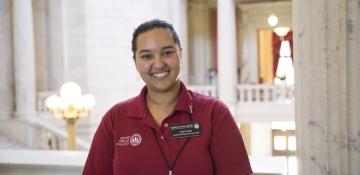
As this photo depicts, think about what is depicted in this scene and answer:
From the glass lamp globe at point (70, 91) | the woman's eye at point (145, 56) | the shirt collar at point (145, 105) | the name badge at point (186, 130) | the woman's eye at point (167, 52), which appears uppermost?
the woman's eye at point (167, 52)

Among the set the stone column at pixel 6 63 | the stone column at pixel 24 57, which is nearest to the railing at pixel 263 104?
the stone column at pixel 24 57

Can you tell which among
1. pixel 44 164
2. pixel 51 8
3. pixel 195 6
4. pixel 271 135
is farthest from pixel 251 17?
pixel 44 164

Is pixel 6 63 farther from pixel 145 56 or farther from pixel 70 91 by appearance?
pixel 145 56

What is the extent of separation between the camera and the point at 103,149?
210 cm

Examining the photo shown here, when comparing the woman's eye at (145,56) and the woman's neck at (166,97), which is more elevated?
the woman's eye at (145,56)

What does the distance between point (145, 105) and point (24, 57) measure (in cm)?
1089

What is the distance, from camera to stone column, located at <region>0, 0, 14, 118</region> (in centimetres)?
1236

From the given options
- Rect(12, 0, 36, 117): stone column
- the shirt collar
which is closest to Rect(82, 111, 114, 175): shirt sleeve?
the shirt collar

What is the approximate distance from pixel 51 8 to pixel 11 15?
5.02 ft

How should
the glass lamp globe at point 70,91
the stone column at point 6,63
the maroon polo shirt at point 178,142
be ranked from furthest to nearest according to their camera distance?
the stone column at point 6,63
the glass lamp globe at point 70,91
the maroon polo shirt at point 178,142

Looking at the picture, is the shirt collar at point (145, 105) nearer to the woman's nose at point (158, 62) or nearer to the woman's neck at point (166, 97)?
the woman's neck at point (166, 97)

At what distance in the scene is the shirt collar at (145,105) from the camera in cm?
202

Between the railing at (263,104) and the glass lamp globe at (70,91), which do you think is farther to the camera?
the railing at (263,104)

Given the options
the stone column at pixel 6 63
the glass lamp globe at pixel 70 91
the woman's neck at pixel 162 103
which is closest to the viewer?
Answer: the woman's neck at pixel 162 103
